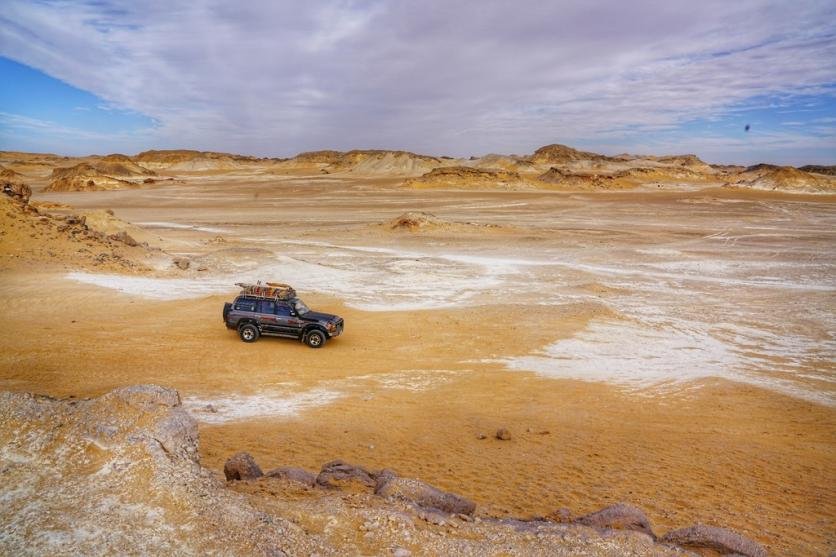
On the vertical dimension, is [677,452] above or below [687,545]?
below

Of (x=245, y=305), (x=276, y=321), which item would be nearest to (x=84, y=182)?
(x=245, y=305)

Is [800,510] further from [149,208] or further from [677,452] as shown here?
[149,208]

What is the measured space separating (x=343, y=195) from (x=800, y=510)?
86.2 metres

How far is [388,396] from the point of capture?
13.7 metres

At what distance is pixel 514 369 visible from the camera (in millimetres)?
16203

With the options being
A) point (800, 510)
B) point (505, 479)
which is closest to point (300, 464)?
point (505, 479)

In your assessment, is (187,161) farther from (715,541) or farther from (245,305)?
(715,541)

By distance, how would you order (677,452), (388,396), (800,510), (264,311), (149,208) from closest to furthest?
(800,510) → (677,452) → (388,396) → (264,311) → (149,208)

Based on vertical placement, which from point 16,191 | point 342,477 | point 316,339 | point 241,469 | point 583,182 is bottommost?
point 316,339

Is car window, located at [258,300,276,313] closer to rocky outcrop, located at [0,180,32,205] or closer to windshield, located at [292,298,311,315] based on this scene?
windshield, located at [292,298,311,315]

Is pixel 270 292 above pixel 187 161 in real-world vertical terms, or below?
below

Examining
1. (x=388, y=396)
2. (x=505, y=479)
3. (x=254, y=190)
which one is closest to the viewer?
(x=505, y=479)

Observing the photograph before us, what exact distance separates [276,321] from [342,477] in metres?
10.2

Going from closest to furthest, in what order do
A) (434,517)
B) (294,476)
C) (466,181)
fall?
(434,517) → (294,476) → (466,181)
